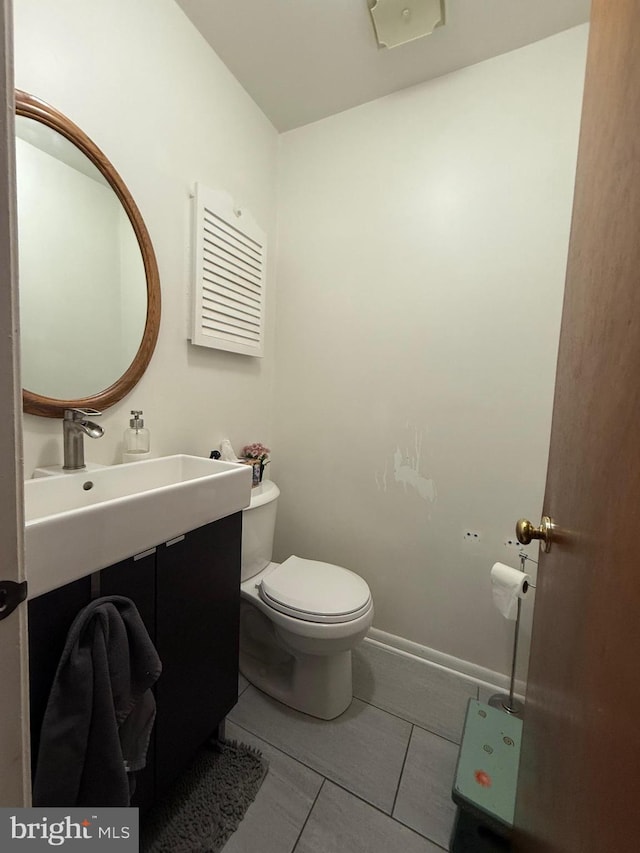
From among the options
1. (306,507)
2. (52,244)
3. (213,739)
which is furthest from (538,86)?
(213,739)

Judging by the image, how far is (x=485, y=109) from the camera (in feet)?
4.35

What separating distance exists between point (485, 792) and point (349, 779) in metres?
0.40

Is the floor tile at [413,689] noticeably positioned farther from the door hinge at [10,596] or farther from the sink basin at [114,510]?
the door hinge at [10,596]

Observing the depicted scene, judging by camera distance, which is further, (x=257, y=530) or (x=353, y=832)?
(x=257, y=530)

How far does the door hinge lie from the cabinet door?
1.46 ft

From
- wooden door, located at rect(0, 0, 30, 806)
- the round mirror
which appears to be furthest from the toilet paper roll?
the round mirror

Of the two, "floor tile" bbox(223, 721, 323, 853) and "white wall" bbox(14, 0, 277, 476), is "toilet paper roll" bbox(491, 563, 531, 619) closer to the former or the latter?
"floor tile" bbox(223, 721, 323, 853)

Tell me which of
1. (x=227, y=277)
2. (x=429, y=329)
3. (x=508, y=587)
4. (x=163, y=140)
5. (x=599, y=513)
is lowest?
(x=508, y=587)

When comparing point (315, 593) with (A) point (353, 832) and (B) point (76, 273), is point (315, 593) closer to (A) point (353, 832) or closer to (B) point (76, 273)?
(A) point (353, 832)

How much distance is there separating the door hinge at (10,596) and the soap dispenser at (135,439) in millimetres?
762

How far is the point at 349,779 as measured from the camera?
106 centimetres

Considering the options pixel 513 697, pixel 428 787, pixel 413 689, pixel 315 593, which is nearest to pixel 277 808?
pixel 428 787

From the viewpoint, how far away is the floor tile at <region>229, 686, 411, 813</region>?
41.8 inches

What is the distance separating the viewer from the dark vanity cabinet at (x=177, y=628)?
652 mm
